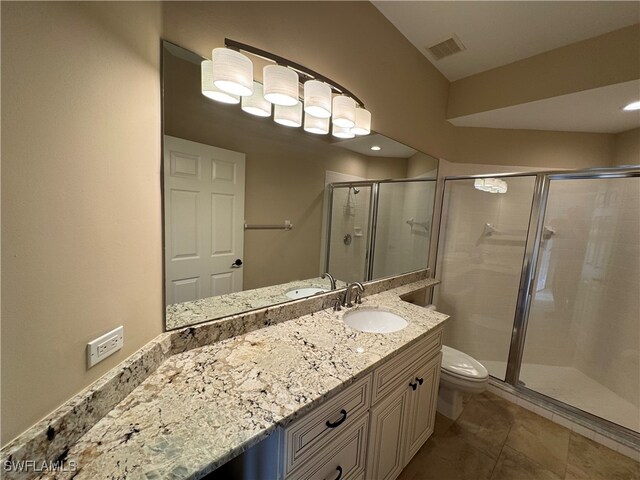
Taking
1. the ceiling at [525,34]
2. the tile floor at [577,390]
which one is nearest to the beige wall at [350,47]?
the ceiling at [525,34]

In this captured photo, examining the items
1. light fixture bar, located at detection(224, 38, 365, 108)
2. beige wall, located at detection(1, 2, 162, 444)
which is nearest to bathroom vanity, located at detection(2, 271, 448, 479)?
beige wall, located at detection(1, 2, 162, 444)

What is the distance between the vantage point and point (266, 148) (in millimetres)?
1269

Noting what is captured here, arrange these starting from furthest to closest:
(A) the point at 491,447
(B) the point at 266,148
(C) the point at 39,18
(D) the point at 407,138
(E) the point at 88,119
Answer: (D) the point at 407,138
(A) the point at 491,447
(B) the point at 266,148
(E) the point at 88,119
(C) the point at 39,18

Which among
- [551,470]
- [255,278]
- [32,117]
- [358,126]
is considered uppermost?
[358,126]

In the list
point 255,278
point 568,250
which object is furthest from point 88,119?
point 568,250

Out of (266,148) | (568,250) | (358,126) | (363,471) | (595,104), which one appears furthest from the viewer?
(568,250)

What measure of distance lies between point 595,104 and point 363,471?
8.84 ft

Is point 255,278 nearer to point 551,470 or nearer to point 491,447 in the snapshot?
point 491,447

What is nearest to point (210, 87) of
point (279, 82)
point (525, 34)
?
point (279, 82)

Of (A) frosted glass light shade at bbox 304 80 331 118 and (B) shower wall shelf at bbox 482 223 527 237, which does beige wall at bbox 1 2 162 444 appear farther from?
(B) shower wall shelf at bbox 482 223 527 237

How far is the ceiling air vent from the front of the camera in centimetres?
176

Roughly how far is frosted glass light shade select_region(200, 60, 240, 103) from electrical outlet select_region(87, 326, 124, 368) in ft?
2.89

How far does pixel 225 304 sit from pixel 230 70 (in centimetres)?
93

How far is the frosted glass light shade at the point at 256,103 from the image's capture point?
1109 mm
